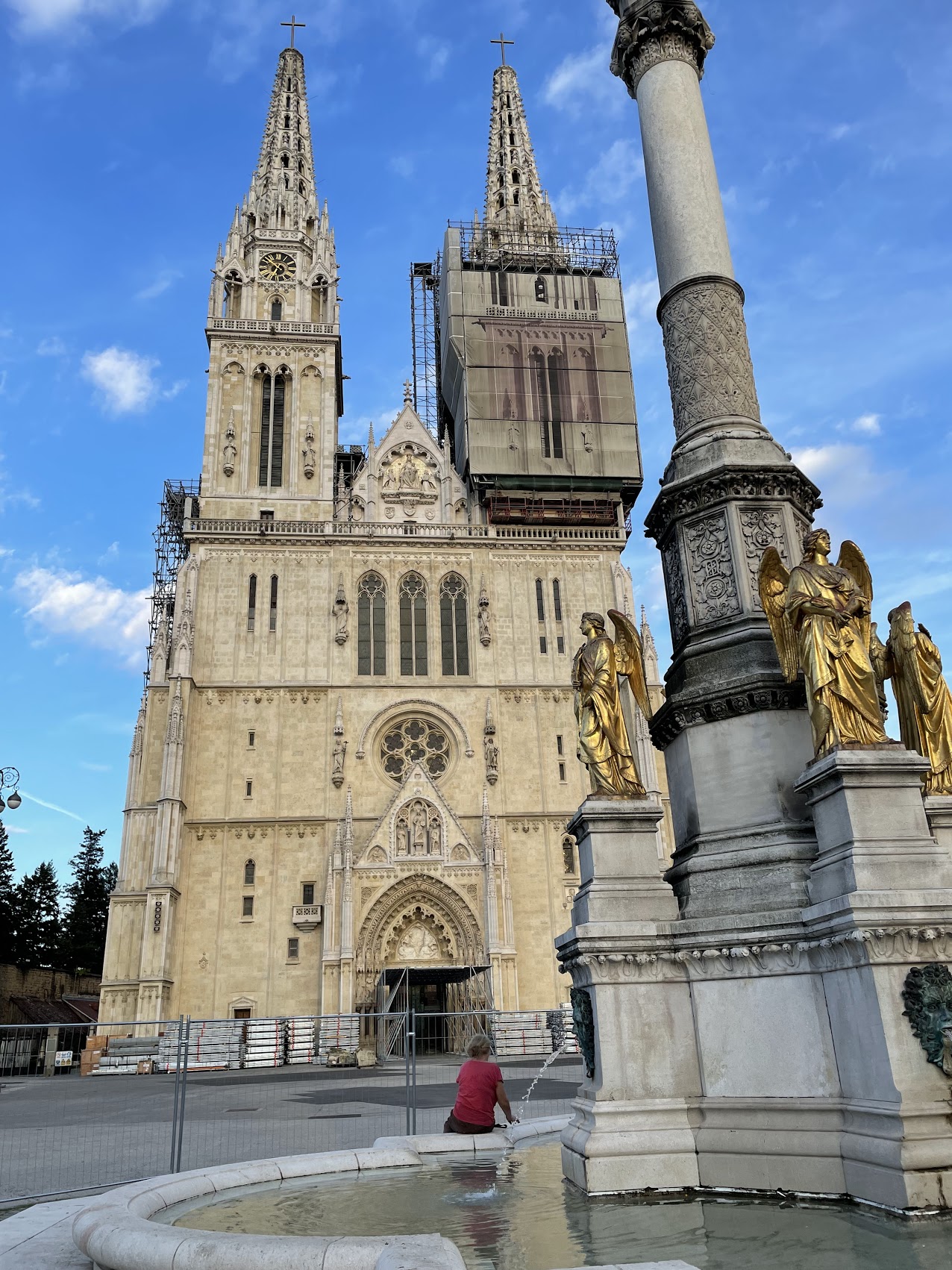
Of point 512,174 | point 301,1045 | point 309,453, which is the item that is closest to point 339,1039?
point 301,1045

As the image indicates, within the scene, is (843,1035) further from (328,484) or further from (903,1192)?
(328,484)

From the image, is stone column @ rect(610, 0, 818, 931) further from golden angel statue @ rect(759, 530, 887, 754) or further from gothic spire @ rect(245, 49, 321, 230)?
gothic spire @ rect(245, 49, 321, 230)

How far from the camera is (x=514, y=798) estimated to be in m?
31.5

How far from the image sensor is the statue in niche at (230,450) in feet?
113

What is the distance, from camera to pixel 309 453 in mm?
35062

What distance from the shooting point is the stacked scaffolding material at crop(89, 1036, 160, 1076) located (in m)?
25.4

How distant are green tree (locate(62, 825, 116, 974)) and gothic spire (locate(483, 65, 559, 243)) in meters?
36.9

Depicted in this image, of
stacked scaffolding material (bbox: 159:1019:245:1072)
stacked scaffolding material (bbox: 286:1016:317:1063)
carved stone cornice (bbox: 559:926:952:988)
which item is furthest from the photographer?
stacked scaffolding material (bbox: 286:1016:317:1063)

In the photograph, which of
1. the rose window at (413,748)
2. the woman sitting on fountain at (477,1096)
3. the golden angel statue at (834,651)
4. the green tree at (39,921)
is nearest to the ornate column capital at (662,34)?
the golden angel statue at (834,651)

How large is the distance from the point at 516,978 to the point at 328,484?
58.1 ft

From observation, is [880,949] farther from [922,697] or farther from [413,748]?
[413,748]

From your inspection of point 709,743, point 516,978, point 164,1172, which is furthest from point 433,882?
point 709,743

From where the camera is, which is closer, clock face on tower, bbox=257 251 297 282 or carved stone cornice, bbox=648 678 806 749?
carved stone cornice, bbox=648 678 806 749

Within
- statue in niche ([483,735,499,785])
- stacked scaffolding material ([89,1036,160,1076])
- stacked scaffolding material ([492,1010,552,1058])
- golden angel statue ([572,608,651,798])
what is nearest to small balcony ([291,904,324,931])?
stacked scaffolding material ([89,1036,160,1076])
